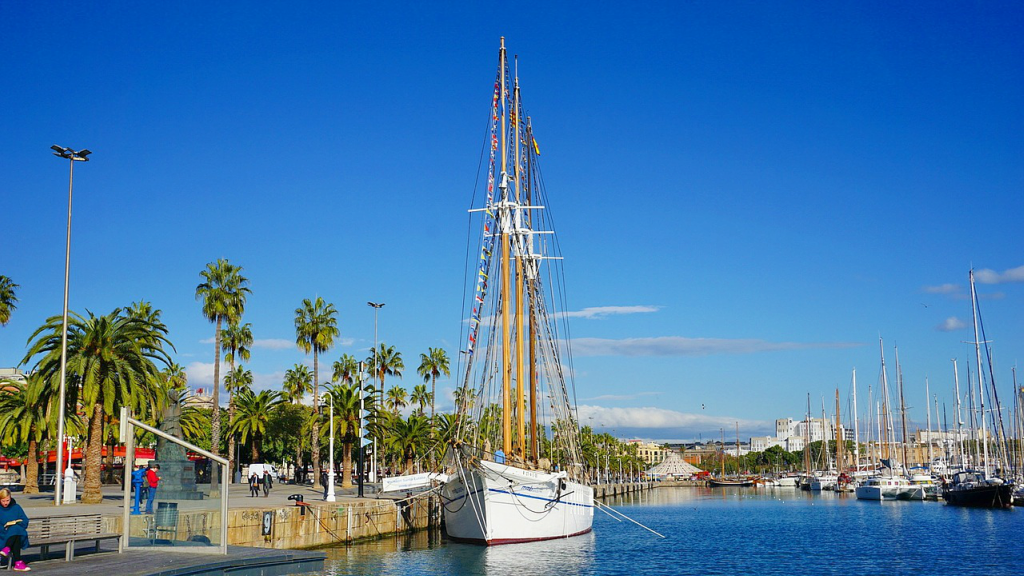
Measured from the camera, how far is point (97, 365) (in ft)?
129

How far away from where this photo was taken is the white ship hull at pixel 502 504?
37.1m

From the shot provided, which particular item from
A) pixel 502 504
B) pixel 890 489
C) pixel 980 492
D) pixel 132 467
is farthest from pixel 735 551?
pixel 890 489

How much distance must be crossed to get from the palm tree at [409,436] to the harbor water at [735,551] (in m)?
23.6

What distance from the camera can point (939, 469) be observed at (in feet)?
425

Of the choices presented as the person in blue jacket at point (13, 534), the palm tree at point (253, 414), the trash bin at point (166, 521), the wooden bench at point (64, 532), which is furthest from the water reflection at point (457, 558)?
the palm tree at point (253, 414)

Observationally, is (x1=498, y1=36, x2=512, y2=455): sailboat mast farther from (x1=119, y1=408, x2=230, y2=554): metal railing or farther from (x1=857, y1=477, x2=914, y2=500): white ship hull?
(x1=857, y1=477, x2=914, y2=500): white ship hull

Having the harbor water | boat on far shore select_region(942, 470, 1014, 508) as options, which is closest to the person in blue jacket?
the harbor water

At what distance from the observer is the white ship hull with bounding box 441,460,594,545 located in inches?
1459

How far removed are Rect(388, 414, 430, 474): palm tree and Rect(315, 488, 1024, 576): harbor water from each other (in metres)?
23.6

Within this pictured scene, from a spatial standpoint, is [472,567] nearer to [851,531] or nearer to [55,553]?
[55,553]

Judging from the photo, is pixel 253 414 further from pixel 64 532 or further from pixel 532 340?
pixel 64 532

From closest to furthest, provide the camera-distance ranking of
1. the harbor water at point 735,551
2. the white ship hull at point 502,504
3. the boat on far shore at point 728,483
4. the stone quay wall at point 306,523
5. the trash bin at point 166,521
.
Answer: the trash bin at point 166,521 → the stone quay wall at point 306,523 → the harbor water at point 735,551 → the white ship hull at point 502,504 → the boat on far shore at point 728,483

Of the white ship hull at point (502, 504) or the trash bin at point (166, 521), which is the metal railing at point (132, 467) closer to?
the trash bin at point (166, 521)

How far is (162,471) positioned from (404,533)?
2571cm
